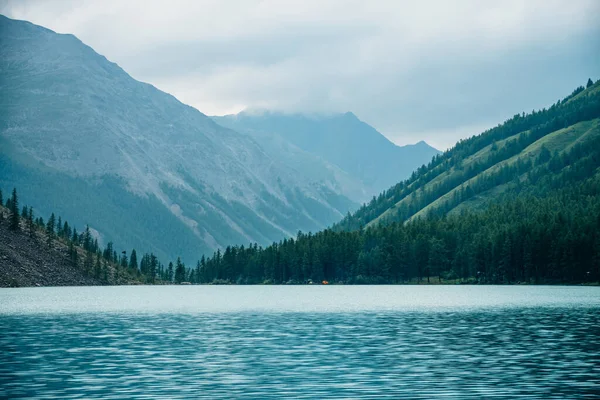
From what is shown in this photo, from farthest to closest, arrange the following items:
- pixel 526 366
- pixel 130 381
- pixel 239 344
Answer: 1. pixel 239 344
2. pixel 526 366
3. pixel 130 381

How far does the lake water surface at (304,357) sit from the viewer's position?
145 ft

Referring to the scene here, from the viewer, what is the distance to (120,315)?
353ft

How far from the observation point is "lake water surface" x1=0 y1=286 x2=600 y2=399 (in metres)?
44.2

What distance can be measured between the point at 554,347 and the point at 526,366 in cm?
1177

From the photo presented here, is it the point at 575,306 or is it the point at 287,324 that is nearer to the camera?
the point at 287,324

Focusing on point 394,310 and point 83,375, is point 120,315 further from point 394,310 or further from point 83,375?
point 83,375

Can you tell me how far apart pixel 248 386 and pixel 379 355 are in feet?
54.1

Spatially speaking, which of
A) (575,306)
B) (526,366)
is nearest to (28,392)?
(526,366)

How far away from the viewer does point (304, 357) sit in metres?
58.7

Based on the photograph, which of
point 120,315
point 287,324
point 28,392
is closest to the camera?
point 28,392

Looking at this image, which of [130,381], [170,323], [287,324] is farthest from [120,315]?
[130,381]

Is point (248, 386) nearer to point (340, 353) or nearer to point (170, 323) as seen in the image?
point (340, 353)

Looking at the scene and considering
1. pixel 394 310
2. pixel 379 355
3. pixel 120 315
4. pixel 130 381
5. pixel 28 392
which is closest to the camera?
pixel 28 392

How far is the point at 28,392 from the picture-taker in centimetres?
4300
